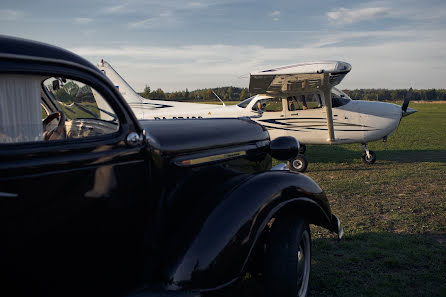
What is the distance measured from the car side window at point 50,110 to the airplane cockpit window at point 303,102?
29.6 ft

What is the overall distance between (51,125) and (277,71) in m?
7.49

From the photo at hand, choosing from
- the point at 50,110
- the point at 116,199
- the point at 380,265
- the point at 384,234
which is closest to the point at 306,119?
the point at 384,234

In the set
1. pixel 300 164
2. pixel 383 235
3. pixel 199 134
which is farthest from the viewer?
pixel 300 164

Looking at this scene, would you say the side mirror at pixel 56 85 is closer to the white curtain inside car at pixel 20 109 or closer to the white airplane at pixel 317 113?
the white curtain inside car at pixel 20 109

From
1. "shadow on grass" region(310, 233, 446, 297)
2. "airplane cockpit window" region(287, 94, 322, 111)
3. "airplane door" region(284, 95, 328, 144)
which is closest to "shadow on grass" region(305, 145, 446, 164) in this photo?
"airplane door" region(284, 95, 328, 144)

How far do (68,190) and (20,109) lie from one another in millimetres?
451

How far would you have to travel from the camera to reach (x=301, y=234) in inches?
110

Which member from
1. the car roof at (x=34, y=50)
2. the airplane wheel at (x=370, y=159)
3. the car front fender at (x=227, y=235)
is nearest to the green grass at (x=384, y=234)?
the airplane wheel at (x=370, y=159)

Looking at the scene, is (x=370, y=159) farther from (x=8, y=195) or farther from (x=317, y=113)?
(x=8, y=195)

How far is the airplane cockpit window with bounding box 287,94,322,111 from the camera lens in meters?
10.7

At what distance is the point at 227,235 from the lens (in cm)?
226

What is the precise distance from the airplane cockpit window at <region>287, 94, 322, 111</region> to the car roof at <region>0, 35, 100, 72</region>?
9.37 metres

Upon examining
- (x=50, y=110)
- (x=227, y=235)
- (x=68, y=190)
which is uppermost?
(x=50, y=110)

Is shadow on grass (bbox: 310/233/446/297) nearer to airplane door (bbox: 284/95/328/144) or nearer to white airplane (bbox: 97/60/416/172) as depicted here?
white airplane (bbox: 97/60/416/172)
